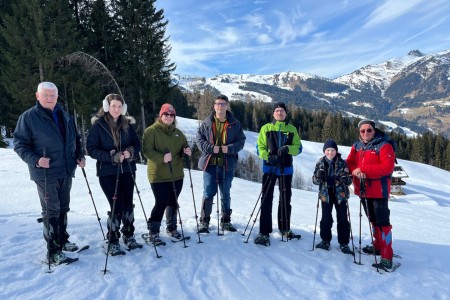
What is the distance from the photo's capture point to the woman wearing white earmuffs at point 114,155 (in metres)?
4.61

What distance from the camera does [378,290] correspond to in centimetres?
429

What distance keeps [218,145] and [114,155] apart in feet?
6.41

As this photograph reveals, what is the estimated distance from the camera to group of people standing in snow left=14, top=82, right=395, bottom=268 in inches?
167

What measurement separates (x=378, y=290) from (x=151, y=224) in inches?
144

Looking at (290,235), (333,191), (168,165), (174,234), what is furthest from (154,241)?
(333,191)

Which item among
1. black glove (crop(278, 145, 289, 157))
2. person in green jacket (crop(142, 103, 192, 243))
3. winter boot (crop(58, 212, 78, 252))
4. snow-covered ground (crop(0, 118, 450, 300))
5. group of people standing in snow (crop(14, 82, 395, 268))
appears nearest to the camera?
snow-covered ground (crop(0, 118, 450, 300))

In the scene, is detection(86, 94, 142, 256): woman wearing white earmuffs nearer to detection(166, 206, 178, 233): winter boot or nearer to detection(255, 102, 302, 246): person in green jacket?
detection(166, 206, 178, 233): winter boot

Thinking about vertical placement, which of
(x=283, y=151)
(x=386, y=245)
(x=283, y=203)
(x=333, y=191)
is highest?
(x=283, y=151)

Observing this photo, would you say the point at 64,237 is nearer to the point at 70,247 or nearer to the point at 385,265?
the point at 70,247

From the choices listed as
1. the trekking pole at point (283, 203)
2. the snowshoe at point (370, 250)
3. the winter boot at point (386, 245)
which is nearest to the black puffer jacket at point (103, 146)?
the trekking pole at point (283, 203)

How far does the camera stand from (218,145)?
18.8ft

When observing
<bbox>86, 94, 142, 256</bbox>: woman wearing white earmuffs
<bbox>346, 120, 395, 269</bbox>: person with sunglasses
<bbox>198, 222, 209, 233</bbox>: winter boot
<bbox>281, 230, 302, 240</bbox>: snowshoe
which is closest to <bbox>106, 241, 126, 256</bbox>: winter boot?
<bbox>86, 94, 142, 256</bbox>: woman wearing white earmuffs

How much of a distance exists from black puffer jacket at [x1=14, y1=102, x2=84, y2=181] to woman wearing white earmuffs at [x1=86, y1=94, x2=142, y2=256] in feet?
1.15

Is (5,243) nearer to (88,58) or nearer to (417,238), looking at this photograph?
(417,238)
